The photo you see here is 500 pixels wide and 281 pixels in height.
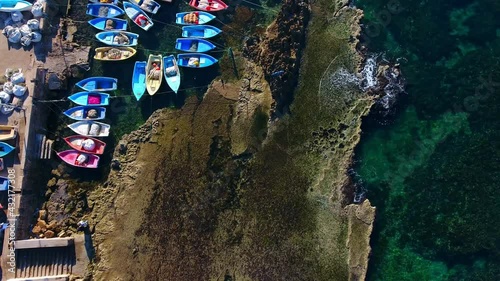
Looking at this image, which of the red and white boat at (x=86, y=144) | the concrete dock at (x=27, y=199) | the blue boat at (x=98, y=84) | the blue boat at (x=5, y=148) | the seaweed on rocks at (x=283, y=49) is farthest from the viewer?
the blue boat at (x=98, y=84)

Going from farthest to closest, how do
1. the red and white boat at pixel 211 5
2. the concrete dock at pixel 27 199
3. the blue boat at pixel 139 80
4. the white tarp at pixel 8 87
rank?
the red and white boat at pixel 211 5 → the blue boat at pixel 139 80 → the white tarp at pixel 8 87 → the concrete dock at pixel 27 199

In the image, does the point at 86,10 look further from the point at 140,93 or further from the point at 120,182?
the point at 120,182

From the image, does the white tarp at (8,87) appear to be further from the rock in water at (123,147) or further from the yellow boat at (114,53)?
the rock in water at (123,147)

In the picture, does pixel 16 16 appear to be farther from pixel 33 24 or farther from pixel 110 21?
pixel 110 21

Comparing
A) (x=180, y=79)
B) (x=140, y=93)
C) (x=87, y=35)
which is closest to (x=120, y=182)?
(x=140, y=93)

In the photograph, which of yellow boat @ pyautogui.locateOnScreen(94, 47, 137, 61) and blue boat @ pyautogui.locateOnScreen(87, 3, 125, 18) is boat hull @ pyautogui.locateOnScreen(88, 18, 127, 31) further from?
yellow boat @ pyautogui.locateOnScreen(94, 47, 137, 61)

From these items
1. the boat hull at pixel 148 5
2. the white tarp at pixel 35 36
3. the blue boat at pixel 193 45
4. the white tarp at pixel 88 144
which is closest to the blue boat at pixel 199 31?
the blue boat at pixel 193 45

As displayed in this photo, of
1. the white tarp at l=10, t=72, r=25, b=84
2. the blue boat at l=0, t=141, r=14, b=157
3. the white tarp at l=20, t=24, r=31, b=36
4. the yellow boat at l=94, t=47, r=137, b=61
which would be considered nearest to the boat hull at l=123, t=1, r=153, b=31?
the yellow boat at l=94, t=47, r=137, b=61
